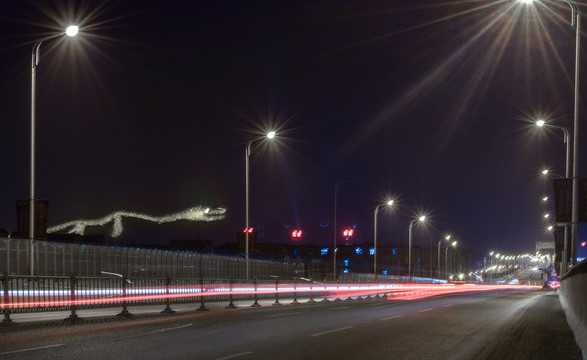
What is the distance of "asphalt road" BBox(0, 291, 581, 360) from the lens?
40.0ft

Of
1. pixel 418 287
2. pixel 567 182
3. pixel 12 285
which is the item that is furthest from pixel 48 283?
pixel 418 287

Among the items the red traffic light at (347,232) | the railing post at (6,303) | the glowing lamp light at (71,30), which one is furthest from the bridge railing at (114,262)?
the glowing lamp light at (71,30)

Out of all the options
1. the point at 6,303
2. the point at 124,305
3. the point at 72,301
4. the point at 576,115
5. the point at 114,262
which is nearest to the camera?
the point at 6,303

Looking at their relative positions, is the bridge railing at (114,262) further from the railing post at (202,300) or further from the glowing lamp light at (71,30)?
the glowing lamp light at (71,30)

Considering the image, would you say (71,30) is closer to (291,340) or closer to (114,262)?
(291,340)

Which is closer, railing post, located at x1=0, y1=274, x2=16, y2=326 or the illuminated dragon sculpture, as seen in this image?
railing post, located at x1=0, y1=274, x2=16, y2=326

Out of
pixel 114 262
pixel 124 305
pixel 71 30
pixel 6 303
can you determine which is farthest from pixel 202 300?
pixel 114 262

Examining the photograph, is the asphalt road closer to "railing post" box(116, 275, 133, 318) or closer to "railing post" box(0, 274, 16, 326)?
"railing post" box(0, 274, 16, 326)

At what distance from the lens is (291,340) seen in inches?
567

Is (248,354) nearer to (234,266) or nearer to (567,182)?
(567,182)

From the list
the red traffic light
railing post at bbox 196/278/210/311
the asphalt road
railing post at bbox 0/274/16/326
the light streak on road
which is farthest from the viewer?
the red traffic light

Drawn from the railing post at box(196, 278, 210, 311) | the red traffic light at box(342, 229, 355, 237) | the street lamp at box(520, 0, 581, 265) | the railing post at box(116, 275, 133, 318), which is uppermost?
the street lamp at box(520, 0, 581, 265)

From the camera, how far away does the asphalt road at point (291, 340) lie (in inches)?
480

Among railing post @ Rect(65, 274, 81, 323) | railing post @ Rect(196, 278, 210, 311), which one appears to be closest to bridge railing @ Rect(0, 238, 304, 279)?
railing post @ Rect(65, 274, 81, 323)
